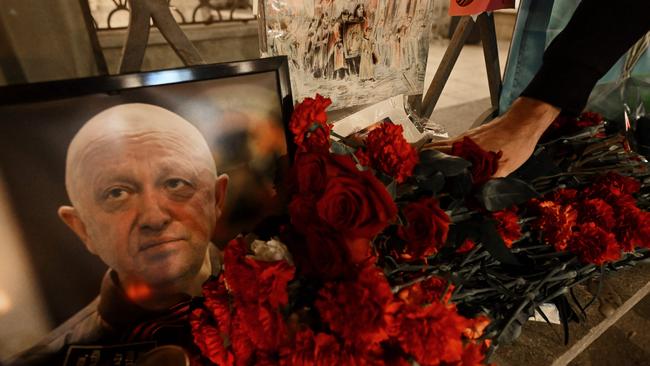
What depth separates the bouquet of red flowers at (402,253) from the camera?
342mm

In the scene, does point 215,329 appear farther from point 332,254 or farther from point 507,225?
point 507,225

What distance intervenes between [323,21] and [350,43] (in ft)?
0.27

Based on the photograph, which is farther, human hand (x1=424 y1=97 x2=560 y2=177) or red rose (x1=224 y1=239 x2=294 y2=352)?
human hand (x1=424 y1=97 x2=560 y2=177)

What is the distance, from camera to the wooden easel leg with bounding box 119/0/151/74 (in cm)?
52

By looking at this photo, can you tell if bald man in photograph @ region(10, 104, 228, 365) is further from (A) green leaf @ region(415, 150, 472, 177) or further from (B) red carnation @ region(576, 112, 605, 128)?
(B) red carnation @ region(576, 112, 605, 128)

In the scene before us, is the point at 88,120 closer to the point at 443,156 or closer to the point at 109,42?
the point at 443,156

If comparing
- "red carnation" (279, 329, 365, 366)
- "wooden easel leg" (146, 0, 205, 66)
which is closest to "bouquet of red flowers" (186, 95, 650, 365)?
"red carnation" (279, 329, 365, 366)

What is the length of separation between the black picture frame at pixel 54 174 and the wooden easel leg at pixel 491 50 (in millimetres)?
791

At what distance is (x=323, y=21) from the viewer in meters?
0.65

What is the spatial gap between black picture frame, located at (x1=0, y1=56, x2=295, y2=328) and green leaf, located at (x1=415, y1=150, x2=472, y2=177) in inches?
11.8

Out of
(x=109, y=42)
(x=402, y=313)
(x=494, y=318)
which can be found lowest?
(x=494, y=318)

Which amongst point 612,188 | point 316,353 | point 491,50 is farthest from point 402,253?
point 491,50

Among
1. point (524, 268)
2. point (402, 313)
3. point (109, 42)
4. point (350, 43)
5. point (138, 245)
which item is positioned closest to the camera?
point (402, 313)

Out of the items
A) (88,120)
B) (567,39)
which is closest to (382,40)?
(567,39)
